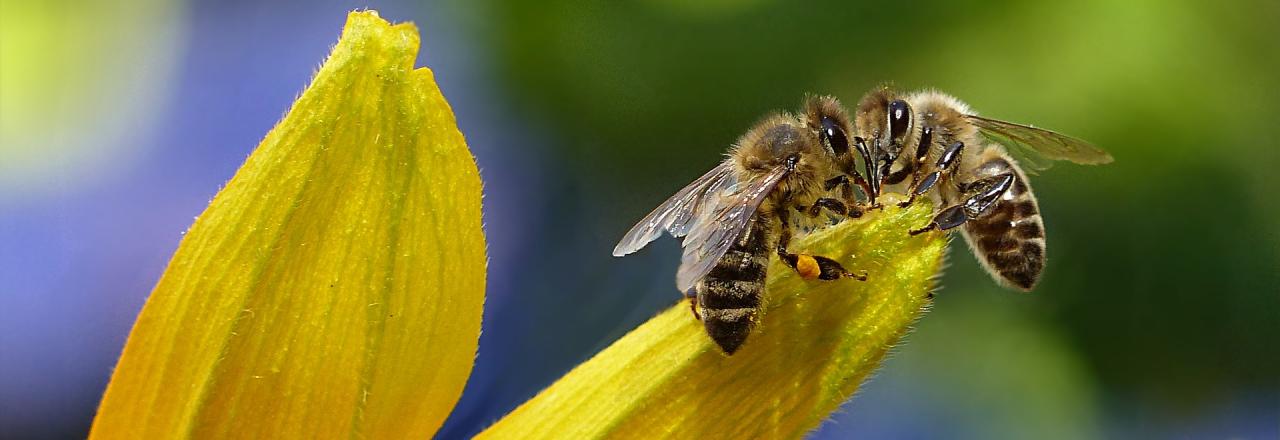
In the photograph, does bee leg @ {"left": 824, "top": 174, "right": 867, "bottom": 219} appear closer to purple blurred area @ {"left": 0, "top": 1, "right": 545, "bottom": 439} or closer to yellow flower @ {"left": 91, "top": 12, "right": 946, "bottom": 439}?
yellow flower @ {"left": 91, "top": 12, "right": 946, "bottom": 439}

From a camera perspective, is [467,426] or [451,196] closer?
[451,196]

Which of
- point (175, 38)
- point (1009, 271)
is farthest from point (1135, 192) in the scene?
point (175, 38)

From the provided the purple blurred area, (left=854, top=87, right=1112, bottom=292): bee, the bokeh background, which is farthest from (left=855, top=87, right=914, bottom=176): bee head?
the purple blurred area

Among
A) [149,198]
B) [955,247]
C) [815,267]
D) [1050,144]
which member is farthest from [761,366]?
[149,198]

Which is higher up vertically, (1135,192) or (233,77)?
(233,77)

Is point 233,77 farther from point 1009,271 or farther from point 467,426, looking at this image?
point 1009,271

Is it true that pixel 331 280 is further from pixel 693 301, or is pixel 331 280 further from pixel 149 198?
pixel 149 198
